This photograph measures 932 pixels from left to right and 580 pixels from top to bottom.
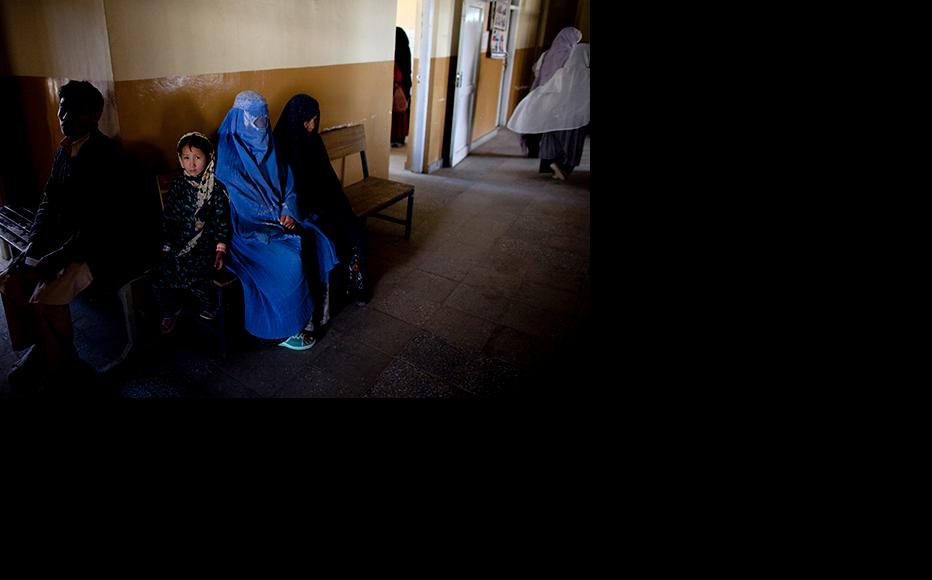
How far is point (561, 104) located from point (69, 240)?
561 centimetres

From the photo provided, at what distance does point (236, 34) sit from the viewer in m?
2.91

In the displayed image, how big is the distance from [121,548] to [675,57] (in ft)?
4.97

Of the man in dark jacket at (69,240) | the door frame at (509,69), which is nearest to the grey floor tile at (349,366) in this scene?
the man in dark jacket at (69,240)

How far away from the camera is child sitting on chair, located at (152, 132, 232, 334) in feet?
7.95

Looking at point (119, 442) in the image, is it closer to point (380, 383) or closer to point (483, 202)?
point (380, 383)

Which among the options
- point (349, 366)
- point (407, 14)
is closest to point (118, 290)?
point (349, 366)

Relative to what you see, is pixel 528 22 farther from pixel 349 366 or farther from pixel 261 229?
pixel 349 366

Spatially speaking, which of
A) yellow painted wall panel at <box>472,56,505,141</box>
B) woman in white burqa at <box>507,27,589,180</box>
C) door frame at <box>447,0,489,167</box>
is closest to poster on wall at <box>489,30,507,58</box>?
yellow painted wall panel at <box>472,56,505,141</box>

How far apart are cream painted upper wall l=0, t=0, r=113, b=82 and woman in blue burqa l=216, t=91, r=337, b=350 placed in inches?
23.7

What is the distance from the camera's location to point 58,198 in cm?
221

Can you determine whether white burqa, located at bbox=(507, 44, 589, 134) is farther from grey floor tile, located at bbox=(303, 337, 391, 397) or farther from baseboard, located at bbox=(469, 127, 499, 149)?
grey floor tile, located at bbox=(303, 337, 391, 397)

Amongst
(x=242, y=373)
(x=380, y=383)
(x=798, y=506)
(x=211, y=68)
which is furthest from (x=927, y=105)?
(x=211, y=68)

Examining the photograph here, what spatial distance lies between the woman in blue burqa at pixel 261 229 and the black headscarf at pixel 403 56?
15.7 feet

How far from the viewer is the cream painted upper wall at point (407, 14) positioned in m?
6.93
